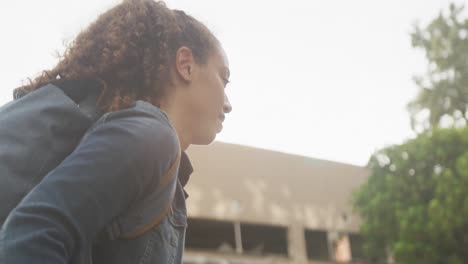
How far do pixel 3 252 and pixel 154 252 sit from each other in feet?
1.17

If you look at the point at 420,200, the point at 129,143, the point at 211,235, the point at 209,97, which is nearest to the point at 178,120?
the point at 209,97

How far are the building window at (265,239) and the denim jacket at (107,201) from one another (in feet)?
55.7

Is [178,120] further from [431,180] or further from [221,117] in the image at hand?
[431,180]

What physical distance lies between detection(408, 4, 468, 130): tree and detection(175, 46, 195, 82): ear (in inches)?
852

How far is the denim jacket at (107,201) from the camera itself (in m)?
0.89

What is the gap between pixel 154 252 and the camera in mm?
1146

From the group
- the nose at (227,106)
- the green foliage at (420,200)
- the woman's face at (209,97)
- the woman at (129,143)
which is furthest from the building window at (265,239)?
the woman at (129,143)

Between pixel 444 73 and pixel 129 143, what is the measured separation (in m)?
23.0

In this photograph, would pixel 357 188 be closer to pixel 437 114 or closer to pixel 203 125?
pixel 437 114

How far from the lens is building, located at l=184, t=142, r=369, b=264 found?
16859 millimetres

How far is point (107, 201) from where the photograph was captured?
3.19 feet

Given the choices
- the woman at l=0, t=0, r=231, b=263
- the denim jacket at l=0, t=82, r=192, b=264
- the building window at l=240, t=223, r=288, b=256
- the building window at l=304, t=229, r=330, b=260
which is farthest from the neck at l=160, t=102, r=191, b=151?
the building window at l=304, t=229, r=330, b=260

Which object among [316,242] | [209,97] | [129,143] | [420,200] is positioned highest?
[420,200]

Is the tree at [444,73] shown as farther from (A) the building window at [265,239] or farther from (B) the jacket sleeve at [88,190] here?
(B) the jacket sleeve at [88,190]
